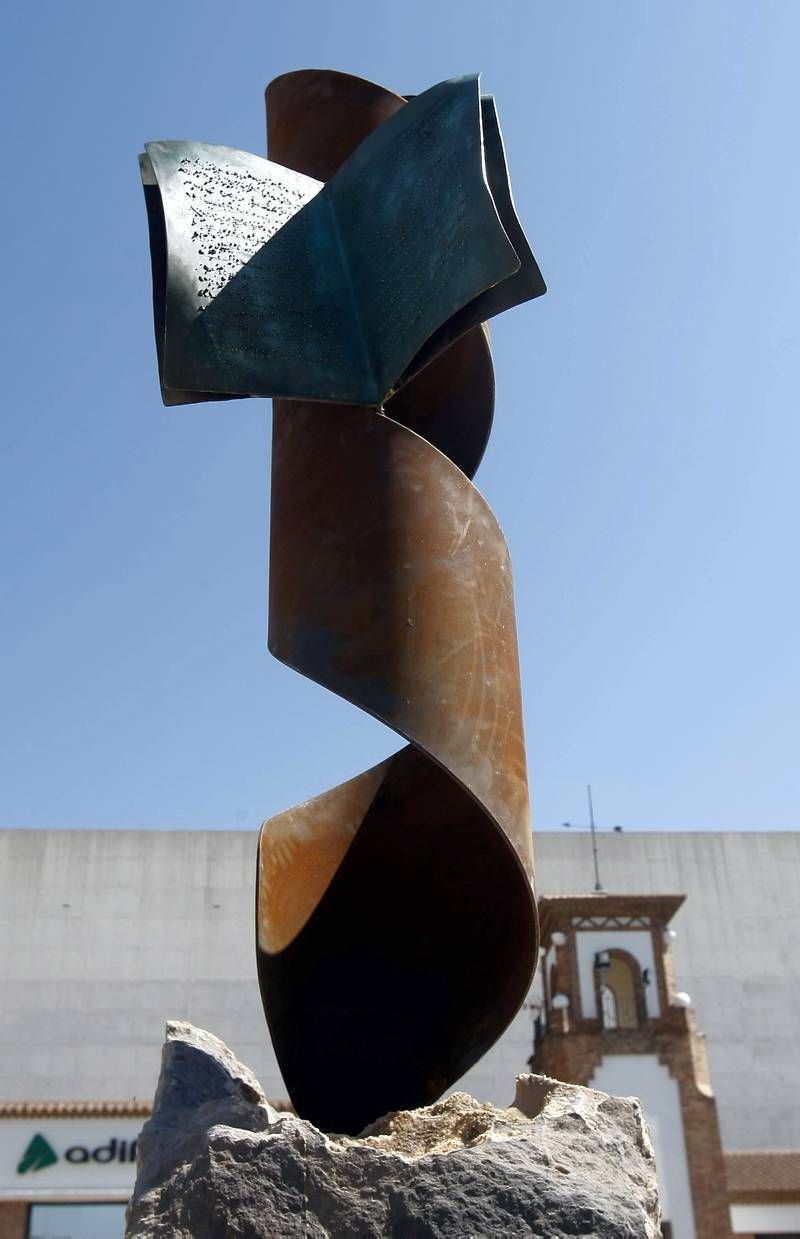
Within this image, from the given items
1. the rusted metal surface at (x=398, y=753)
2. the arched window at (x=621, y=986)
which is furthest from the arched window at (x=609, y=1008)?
the rusted metal surface at (x=398, y=753)

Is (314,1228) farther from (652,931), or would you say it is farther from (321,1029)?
(652,931)

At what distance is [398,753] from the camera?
5.87 metres

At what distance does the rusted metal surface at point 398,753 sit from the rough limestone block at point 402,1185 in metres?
1.04

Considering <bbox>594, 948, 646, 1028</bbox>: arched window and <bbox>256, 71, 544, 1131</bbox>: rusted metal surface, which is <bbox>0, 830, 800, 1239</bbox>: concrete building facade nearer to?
<bbox>594, 948, 646, 1028</bbox>: arched window

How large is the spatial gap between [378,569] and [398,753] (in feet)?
4.70

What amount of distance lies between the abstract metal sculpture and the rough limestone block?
1063mm

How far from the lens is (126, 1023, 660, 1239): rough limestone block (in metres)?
3.31

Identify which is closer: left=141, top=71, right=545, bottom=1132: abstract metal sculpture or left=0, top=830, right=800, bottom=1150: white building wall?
left=141, top=71, right=545, bottom=1132: abstract metal sculpture

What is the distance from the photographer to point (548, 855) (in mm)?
Result: 29516

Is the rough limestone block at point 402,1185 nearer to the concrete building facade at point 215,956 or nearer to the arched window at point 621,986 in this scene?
the arched window at point 621,986

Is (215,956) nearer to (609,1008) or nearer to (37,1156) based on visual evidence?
(37,1156)

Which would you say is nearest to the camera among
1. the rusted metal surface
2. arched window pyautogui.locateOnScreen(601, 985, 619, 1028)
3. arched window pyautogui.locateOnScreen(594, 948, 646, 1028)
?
the rusted metal surface

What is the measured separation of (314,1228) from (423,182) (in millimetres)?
3626

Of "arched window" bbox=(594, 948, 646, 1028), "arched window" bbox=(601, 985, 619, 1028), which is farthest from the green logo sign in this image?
"arched window" bbox=(601, 985, 619, 1028)
